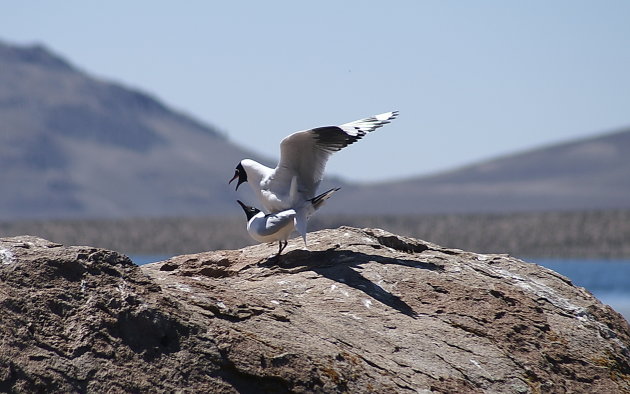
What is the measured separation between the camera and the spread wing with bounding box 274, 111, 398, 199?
1041 centimetres

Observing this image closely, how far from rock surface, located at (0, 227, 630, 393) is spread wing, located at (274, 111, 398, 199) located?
1469 mm

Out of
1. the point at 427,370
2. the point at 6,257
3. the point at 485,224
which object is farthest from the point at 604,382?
the point at 485,224

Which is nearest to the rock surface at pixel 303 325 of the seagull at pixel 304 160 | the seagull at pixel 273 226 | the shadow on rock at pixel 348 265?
the shadow on rock at pixel 348 265

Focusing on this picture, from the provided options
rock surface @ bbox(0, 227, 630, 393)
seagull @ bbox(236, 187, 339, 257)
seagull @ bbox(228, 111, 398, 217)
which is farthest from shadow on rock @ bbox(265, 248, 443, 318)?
seagull @ bbox(228, 111, 398, 217)

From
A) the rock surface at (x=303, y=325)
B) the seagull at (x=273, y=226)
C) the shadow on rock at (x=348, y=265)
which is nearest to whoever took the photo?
the rock surface at (x=303, y=325)

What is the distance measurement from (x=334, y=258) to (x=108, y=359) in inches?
109

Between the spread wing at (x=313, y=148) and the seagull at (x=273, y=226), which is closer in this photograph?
the seagull at (x=273, y=226)

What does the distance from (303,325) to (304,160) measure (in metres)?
3.59

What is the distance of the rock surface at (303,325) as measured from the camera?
649 centimetres

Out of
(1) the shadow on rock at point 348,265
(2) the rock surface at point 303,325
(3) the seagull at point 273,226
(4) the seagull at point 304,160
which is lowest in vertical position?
(2) the rock surface at point 303,325

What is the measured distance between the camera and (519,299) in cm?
842

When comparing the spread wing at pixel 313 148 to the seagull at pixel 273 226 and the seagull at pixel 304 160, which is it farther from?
the seagull at pixel 273 226

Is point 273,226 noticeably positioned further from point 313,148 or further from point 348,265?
point 348,265

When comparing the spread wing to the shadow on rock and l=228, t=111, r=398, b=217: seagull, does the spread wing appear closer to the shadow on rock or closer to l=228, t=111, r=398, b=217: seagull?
l=228, t=111, r=398, b=217: seagull
